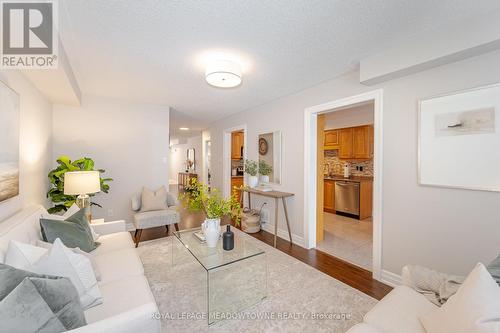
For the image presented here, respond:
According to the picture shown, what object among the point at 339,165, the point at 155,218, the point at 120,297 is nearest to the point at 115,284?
the point at 120,297

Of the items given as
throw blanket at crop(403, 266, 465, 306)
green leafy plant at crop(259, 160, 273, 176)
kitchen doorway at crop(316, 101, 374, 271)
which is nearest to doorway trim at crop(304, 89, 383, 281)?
kitchen doorway at crop(316, 101, 374, 271)

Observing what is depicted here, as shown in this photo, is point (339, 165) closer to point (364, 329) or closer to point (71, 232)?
point (364, 329)

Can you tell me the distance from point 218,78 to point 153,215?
224 cm

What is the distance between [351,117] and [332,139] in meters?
0.73

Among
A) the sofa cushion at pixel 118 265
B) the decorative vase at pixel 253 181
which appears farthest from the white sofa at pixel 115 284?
the decorative vase at pixel 253 181

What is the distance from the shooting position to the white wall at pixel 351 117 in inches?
188

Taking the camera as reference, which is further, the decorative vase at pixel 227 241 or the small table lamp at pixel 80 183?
the small table lamp at pixel 80 183

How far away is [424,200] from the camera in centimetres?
207

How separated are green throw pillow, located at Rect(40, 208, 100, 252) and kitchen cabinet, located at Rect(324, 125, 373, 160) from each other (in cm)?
515

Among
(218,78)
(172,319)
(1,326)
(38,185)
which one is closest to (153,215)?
(38,185)

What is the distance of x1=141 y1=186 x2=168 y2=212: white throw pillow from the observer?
3.54 metres

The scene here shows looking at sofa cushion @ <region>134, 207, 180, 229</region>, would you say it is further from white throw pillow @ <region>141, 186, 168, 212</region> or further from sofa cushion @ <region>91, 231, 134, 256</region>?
sofa cushion @ <region>91, 231, 134, 256</region>

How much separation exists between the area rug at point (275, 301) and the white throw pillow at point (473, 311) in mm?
861

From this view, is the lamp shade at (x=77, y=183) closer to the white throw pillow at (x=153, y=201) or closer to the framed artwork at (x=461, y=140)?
the white throw pillow at (x=153, y=201)
